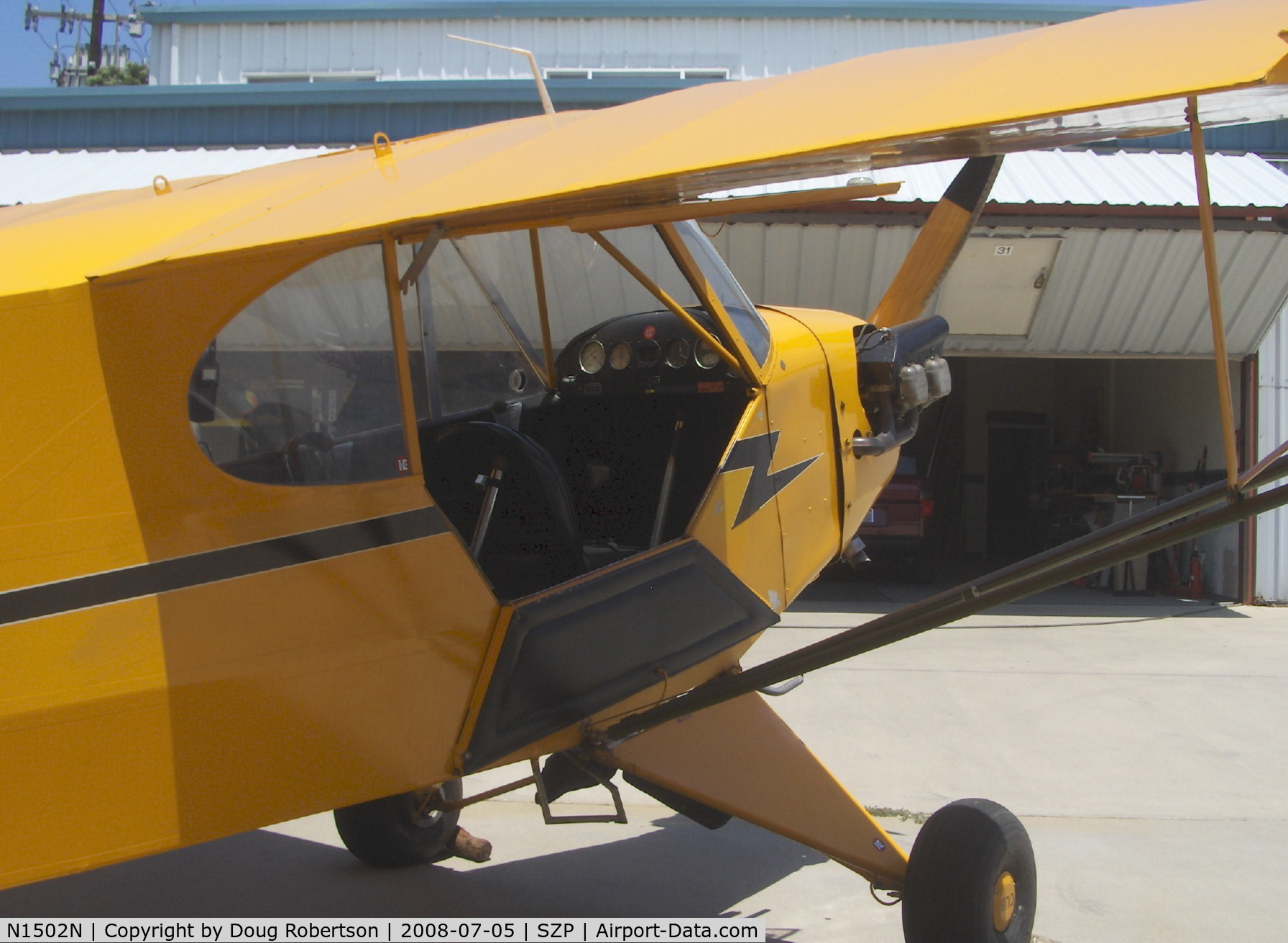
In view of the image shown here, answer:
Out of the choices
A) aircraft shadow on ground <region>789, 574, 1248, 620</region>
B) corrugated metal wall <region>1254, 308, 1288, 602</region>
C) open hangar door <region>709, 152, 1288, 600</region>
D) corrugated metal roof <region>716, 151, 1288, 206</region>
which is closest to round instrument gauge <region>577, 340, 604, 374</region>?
corrugated metal roof <region>716, 151, 1288, 206</region>

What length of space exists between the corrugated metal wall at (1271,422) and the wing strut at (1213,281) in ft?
32.1

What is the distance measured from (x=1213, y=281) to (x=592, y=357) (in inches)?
92.2

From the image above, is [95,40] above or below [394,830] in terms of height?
above

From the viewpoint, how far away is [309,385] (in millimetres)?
2742

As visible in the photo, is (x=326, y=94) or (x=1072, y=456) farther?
(x=1072, y=456)

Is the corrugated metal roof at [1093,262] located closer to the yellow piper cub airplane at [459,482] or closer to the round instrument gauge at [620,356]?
the round instrument gauge at [620,356]

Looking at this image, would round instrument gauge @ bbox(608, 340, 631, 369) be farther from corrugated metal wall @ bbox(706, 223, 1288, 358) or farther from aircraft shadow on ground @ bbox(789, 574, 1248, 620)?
aircraft shadow on ground @ bbox(789, 574, 1248, 620)

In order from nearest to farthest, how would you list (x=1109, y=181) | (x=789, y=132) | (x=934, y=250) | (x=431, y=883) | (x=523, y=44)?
(x=789, y=132) → (x=431, y=883) → (x=934, y=250) → (x=1109, y=181) → (x=523, y=44)

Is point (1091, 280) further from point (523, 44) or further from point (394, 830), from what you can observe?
point (523, 44)

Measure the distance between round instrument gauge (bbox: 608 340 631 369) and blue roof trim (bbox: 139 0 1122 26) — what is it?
14266 millimetres

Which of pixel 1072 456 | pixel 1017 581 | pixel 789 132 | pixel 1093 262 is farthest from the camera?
pixel 1072 456

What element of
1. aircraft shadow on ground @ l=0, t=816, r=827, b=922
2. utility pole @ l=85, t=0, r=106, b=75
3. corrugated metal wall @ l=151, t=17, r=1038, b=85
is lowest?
aircraft shadow on ground @ l=0, t=816, r=827, b=922

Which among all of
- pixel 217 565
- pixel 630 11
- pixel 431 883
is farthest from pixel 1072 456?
Result: pixel 217 565

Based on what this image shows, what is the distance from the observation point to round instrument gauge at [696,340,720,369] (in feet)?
12.7
